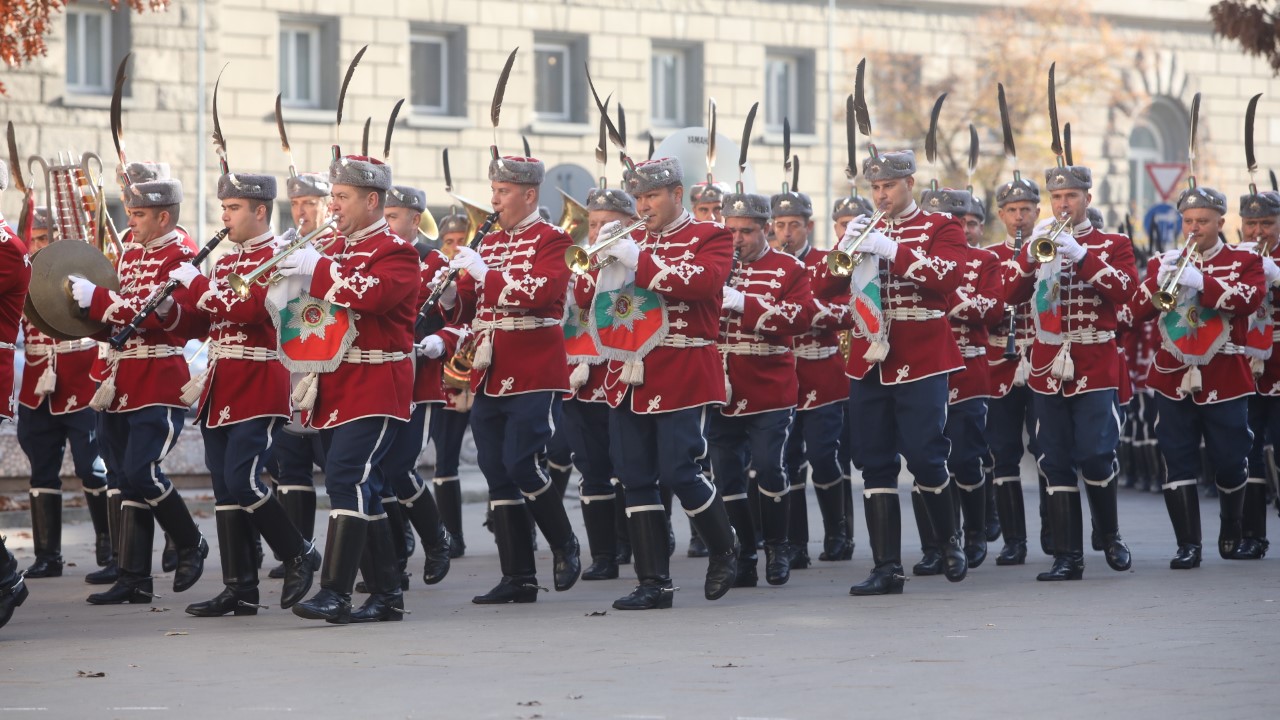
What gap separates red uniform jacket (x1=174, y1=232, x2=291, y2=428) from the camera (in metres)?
9.52

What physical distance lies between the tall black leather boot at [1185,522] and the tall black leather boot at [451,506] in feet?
13.5

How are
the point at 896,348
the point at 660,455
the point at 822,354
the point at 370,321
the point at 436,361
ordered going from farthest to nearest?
the point at 822,354 → the point at 436,361 → the point at 896,348 → the point at 660,455 → the point at 370,321

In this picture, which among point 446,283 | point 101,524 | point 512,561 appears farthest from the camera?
point 101,524

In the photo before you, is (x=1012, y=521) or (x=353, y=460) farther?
(x=1012, y=521)

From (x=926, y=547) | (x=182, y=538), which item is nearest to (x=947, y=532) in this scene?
(x=926, y=547)

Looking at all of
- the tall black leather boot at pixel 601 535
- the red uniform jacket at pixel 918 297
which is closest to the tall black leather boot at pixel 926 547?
the red uniform jacket at pixel 918 297

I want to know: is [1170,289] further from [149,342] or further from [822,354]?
[149,342]

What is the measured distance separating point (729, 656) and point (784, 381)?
11.3 ft

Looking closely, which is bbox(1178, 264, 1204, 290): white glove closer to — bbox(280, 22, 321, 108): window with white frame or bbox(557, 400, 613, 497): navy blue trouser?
bbox(557, 400, 613, 497): navy blue trouser

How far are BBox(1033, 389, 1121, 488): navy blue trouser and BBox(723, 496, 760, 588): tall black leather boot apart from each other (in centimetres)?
166

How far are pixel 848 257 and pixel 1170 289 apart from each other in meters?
2.17

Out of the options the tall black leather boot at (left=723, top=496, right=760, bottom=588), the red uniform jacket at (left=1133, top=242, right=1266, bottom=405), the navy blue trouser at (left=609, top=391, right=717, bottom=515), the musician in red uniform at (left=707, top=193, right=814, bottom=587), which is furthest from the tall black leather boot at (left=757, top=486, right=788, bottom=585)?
the red uniform jacket at (left=1133, top=242, right=1266, bottom=405)

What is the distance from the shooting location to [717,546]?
10055 mm

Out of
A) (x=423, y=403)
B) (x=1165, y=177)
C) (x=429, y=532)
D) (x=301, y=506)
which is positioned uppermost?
(x=1165, y=177)
